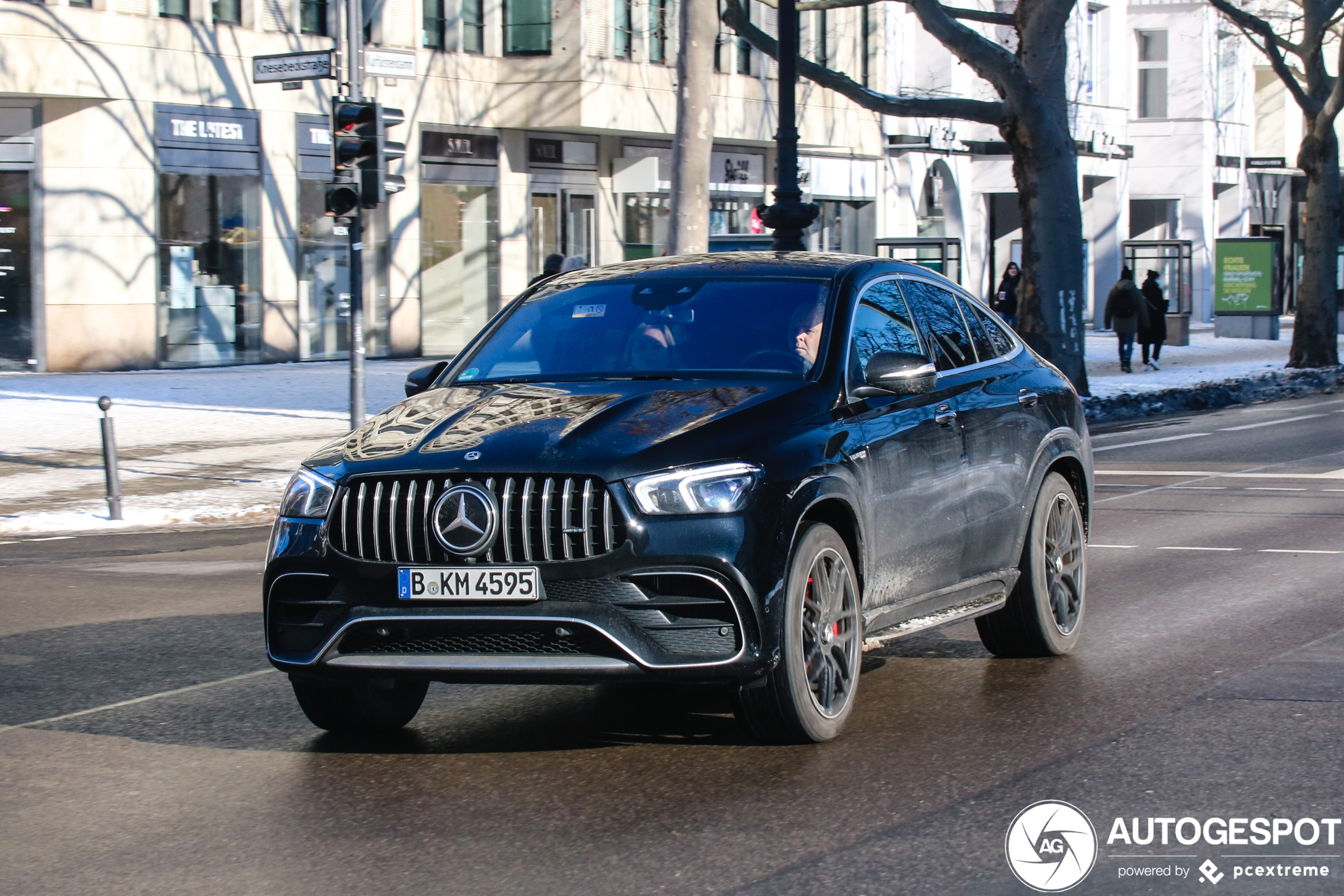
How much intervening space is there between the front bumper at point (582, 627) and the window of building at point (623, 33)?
29606 mm

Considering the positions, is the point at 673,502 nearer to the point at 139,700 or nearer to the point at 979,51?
the point at 139,700

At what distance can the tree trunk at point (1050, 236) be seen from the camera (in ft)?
82.0

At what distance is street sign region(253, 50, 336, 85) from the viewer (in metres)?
16.6

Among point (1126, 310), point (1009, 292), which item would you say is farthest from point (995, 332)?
point (1009, 292)

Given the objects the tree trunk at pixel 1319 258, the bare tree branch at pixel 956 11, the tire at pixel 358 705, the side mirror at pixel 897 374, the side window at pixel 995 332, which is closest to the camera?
the tire at pixel 358 705

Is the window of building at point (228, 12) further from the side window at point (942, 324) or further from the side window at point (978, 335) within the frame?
the side window at point (942, 324)

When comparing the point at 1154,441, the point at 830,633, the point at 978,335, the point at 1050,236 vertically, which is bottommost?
the point at 1154,441

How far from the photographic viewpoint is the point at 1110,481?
1570 centimetres

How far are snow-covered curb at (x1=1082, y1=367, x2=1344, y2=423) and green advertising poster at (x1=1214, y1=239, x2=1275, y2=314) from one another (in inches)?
435

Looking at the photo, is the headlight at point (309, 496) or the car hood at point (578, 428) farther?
the headlight at point (309, 496)

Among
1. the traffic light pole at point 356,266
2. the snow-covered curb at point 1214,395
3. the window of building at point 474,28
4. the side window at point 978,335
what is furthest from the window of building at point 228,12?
the side window at point 978,335

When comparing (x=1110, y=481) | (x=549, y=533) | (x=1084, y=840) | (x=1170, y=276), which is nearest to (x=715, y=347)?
(x=549, y=533)

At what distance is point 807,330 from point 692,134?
15786mm

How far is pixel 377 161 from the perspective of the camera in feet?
54.4
